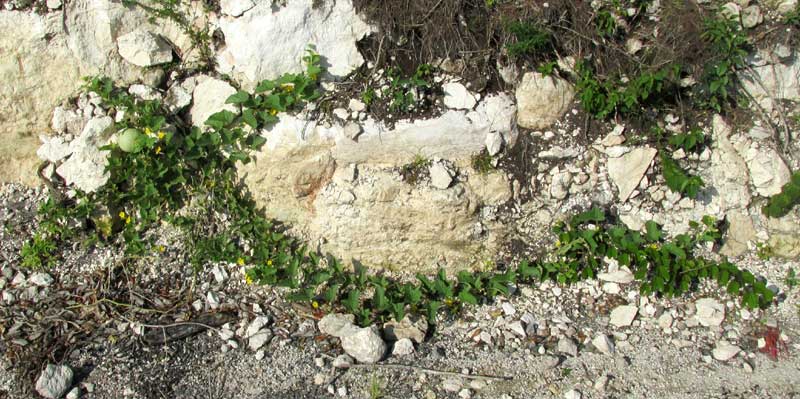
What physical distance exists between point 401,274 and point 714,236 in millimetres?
2059

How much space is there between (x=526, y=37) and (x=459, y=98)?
0.57 m

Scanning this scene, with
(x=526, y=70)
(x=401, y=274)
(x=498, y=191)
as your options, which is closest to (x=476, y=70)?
(x=526, y=70)

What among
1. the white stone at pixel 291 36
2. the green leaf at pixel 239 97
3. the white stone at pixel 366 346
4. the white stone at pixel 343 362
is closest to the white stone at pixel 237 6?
the white stone at pixel 291 36

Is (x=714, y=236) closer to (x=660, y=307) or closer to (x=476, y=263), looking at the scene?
(x=660, y=307)

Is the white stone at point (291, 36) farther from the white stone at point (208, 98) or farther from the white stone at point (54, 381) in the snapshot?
the white stone at point (54, 381)

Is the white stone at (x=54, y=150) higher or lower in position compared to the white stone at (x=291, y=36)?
lower

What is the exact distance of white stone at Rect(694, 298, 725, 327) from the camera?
3928mm

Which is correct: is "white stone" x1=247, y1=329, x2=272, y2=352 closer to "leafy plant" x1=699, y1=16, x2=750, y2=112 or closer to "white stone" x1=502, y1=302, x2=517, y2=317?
"white stone" x1=502, y1=302, x2=517, y2=317

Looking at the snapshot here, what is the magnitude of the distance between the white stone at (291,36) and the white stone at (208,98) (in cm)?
16

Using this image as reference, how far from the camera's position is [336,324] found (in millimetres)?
3889

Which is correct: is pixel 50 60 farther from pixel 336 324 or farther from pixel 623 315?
pixel 623 315

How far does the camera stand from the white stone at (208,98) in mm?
4289

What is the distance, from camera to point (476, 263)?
4.27m

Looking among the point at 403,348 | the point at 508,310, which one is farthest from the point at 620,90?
the point at 403,348
